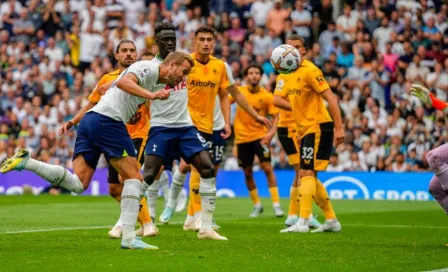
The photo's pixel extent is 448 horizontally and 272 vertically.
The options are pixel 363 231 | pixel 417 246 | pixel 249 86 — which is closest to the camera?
pixel 417 246

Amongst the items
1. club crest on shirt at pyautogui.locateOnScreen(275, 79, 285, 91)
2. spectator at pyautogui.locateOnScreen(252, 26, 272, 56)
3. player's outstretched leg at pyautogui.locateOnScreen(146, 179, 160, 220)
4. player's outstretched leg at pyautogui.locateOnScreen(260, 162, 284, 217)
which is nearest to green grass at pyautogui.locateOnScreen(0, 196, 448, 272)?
player's outstretched leg at pyautogui.locateOnScreen(260, 162, 284, 217)

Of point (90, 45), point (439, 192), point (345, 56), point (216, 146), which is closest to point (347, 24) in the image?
point (345, 56)

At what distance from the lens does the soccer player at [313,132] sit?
1367cm

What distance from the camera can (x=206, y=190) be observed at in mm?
12305

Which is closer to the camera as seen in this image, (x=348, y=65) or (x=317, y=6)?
(x=348, y=65)

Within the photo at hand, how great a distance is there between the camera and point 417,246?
1152 centimetres

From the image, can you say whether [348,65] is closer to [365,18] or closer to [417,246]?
[365,18]

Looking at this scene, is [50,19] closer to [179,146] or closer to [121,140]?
[179,146]

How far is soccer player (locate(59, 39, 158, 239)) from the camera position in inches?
493

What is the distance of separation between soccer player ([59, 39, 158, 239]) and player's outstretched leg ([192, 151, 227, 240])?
2.57 feet

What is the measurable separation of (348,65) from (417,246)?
56.2 ft

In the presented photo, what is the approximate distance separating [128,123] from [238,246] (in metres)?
3.21

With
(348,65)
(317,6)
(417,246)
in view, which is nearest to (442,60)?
(348,65)

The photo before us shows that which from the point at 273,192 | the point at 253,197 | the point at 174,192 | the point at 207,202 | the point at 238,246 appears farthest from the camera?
the point at 273,192
